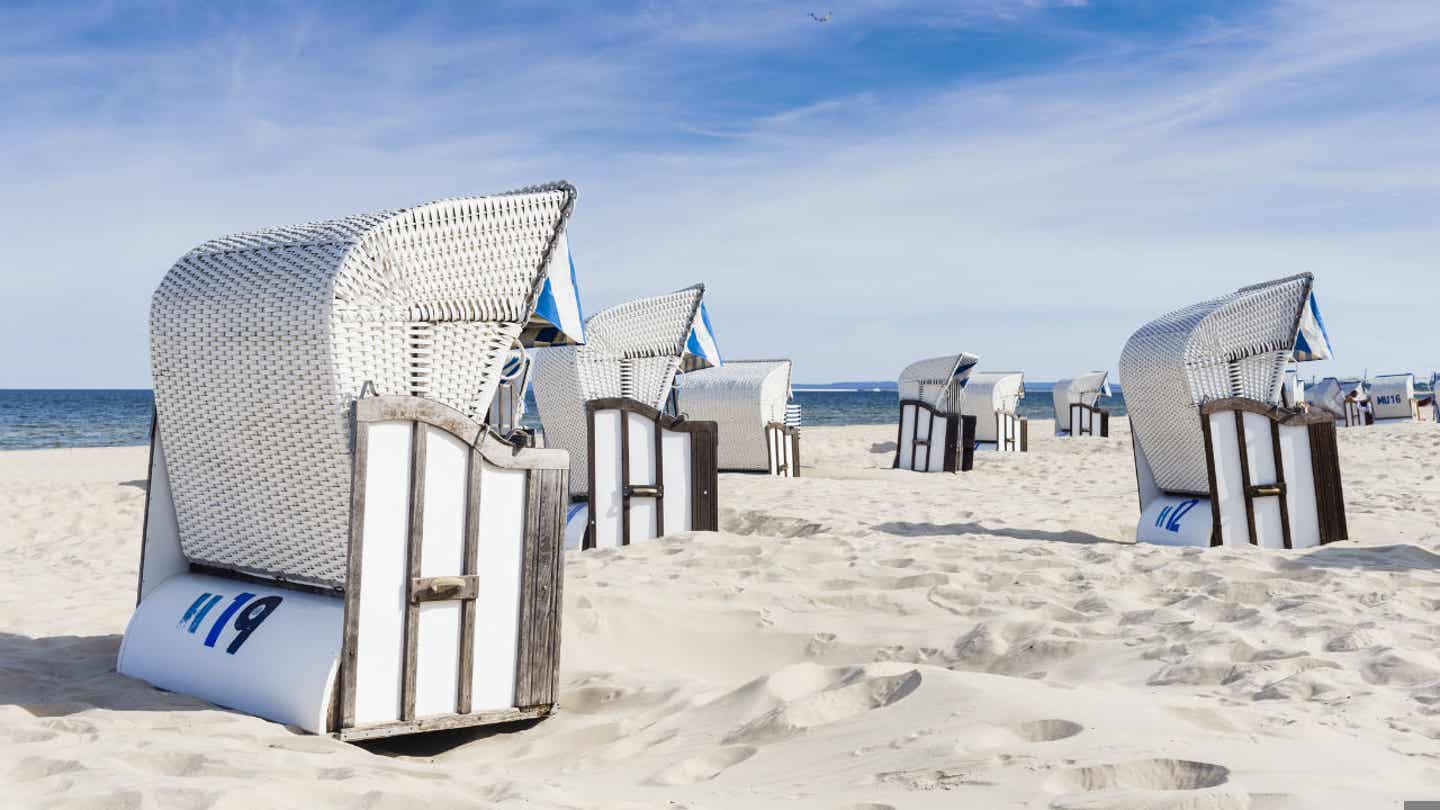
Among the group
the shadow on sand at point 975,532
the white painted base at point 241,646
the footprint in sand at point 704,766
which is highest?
the shadow on sand at point 975,532

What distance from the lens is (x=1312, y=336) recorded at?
732cm

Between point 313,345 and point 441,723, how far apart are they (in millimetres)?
1229

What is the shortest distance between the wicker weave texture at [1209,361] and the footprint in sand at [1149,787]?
16.2ft

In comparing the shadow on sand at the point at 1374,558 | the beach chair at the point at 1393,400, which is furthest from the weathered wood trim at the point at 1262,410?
the beach chair at the point at 1393,400

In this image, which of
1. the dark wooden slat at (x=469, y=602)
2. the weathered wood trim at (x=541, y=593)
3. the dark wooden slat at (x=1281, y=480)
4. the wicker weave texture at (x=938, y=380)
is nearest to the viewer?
the dark wooden slat at (x=469, y=602)

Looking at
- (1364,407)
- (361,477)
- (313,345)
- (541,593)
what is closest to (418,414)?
(361,477)

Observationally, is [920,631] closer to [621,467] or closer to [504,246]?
[504,246]

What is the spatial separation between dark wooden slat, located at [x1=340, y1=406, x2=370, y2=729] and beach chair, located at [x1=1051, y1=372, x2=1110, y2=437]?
2570 cm

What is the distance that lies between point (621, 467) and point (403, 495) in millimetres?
4182

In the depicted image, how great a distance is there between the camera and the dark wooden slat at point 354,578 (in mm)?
3365

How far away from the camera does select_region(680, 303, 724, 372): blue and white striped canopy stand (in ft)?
30.9

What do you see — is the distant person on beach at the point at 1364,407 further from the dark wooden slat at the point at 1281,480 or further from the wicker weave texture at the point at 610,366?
the wicker weave texture at the point at 610,366

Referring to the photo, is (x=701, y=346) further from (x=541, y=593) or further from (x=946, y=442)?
(x=946, y=442)

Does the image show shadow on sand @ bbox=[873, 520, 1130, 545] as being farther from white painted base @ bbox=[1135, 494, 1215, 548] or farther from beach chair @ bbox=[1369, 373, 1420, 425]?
beach chair @ bbox=[1369, 373, 1420, 425]
